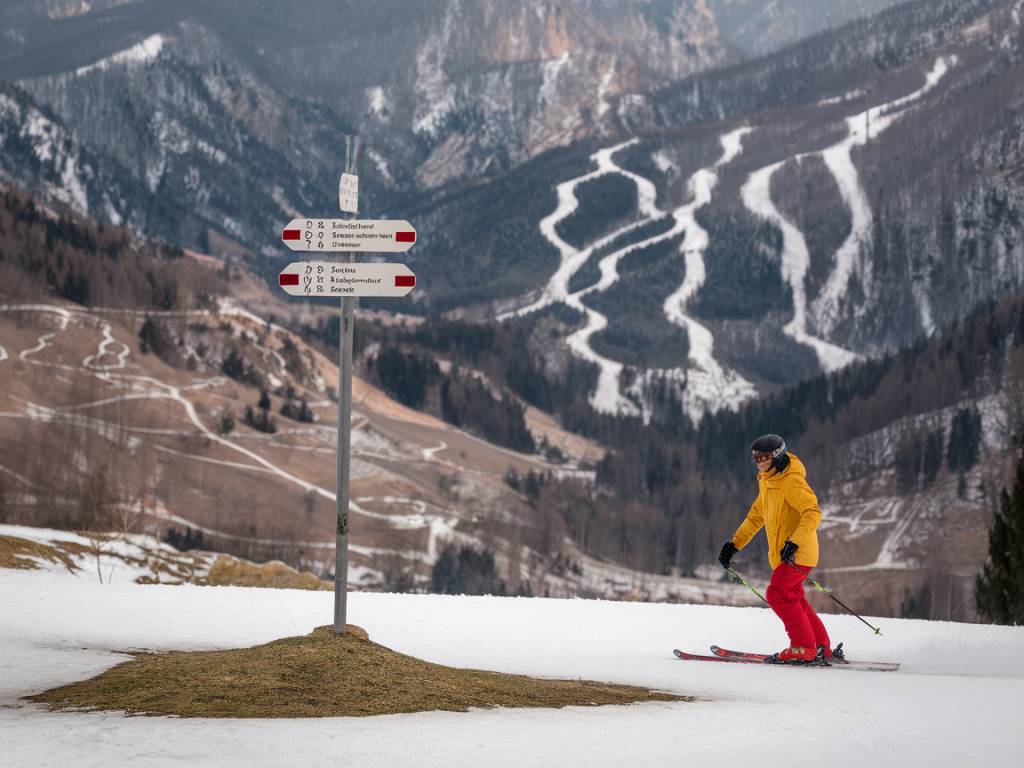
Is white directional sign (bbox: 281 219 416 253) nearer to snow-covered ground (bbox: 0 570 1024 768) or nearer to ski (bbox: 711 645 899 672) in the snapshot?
snow-covered ground (bbox: 0 570 1024 768)

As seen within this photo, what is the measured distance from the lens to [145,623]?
26.1 meters

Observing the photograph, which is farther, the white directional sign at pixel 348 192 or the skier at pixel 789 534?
the skier at pixel 789 534

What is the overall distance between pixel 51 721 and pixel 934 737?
31.3 ft

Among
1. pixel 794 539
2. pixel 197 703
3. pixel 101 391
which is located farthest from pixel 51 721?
pixel 101 391

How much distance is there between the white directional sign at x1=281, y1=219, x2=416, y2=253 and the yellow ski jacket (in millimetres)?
6835

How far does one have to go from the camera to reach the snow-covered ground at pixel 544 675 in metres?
15.7

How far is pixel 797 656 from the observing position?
2442 centimetres

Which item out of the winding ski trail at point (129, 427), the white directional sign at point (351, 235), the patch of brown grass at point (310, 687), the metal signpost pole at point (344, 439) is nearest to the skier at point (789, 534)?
the patch of brown grass at point (310, 687)

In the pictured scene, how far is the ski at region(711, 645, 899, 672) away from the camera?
24.2 metres

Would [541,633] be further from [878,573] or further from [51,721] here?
[878,573]

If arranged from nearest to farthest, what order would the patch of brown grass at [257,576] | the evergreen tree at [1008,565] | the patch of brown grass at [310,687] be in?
1. the patch of brown grass at [310,687]
2. the patch of brown grass at [257,576]
3. the evergreen tree at [1008,565]

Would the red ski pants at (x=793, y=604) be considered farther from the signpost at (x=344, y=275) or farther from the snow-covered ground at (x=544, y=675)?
the signpost at (x=344, y=275)

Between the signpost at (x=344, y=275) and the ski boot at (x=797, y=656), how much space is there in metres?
7.15

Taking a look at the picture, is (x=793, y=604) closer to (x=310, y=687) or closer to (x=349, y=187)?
(x=310, y=687)
